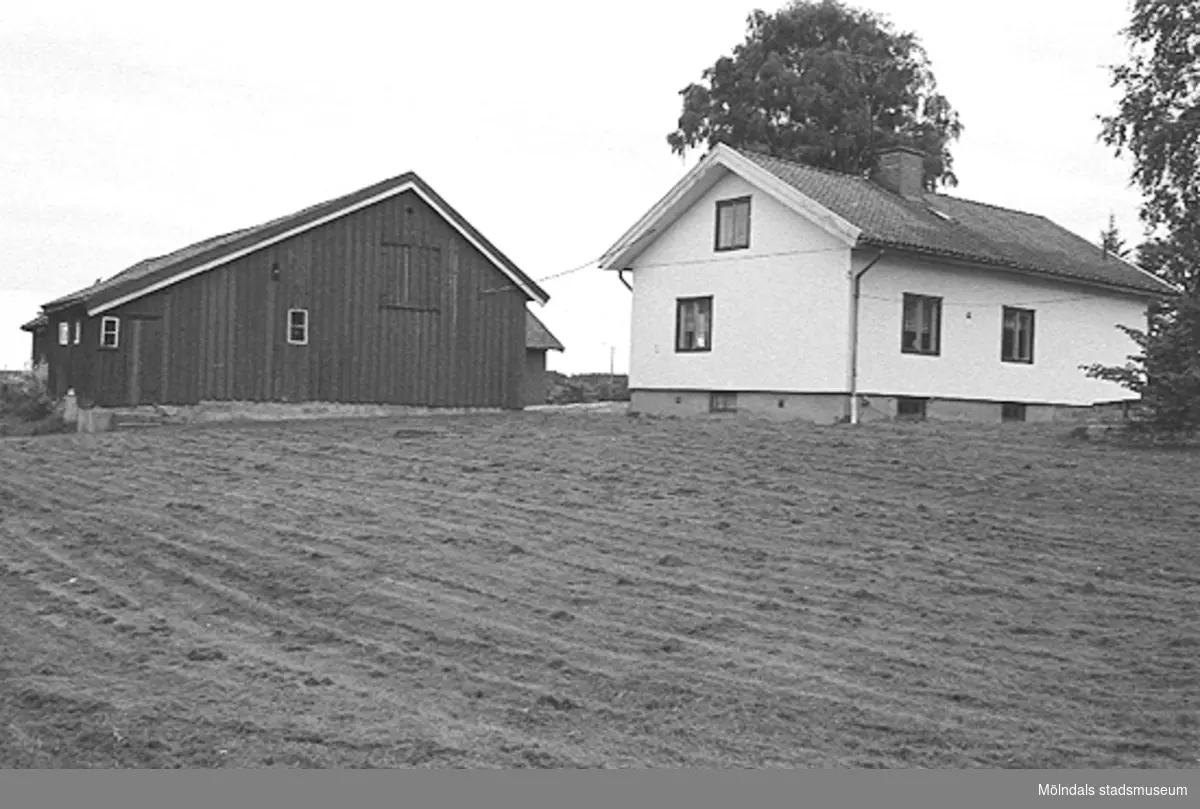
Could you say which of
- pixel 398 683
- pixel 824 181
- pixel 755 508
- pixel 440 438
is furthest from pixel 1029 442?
pixel 398 683

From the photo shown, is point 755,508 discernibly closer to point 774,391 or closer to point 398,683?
point 398,683

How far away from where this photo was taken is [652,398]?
2923 centimetres

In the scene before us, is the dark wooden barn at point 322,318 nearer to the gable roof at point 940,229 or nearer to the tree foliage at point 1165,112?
the gable roof at point 940,229

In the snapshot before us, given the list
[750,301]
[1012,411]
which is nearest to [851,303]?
[750,301]

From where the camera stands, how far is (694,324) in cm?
2833

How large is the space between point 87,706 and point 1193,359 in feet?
47.4

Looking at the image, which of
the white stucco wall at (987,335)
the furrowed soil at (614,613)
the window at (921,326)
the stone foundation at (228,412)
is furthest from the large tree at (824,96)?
the furrowed soil at (614,613)

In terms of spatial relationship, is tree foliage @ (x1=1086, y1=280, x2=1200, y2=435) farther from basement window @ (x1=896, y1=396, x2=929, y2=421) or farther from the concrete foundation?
basement window @ (x1=896, y1=396, x2=929, y2=421)

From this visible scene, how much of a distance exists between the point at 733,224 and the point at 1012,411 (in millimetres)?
6676

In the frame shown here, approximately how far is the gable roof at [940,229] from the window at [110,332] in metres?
9.69

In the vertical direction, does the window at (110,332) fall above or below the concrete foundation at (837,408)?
above

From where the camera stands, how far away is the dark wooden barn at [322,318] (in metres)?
26.6

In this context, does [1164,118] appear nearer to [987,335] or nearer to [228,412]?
[987,335]

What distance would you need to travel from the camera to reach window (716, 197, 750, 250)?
27.4 metres
